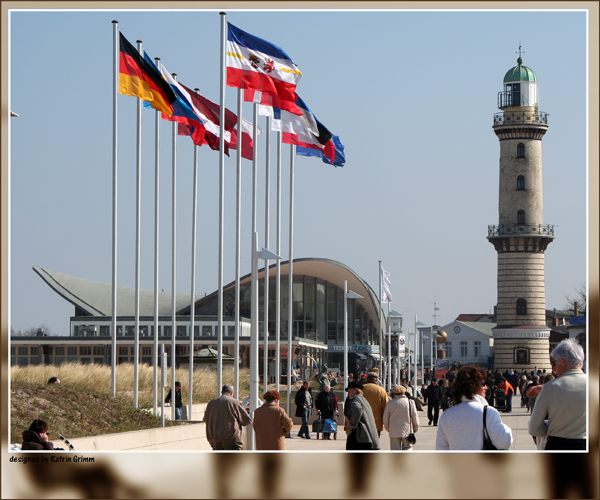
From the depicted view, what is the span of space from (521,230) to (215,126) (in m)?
55.0

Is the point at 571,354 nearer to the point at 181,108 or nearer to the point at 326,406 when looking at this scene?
the point at 181,108

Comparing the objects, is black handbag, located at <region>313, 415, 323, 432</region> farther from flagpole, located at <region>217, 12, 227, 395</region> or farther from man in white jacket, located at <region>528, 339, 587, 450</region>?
man in white jacket, located at <region>528, 339, 587, 450</region>

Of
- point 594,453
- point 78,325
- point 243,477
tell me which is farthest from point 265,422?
point 78,325

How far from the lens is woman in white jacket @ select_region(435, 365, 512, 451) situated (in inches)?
320

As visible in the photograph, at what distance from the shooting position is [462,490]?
8.46 metres

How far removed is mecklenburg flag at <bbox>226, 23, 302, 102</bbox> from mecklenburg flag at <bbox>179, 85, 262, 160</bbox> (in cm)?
284

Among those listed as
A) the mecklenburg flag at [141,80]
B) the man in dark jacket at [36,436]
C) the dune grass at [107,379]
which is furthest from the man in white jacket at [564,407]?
the mecklenburg flag at [141,80]

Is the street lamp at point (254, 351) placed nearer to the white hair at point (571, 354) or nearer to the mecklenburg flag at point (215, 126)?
the mecklenburg flag at point (215, 126)

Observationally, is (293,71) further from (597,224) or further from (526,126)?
(526,126)

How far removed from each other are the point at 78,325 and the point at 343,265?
1967cm

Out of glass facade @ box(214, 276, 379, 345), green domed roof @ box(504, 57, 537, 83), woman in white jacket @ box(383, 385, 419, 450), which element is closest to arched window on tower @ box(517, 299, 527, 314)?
glass facade @ box(214, 276, 379, 345)

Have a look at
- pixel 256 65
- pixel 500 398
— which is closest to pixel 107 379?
pixel 256 65

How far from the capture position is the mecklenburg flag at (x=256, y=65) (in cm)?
1969

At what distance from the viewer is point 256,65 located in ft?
65.6
